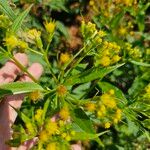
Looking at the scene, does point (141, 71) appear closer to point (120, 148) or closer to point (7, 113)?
point (120, 148)

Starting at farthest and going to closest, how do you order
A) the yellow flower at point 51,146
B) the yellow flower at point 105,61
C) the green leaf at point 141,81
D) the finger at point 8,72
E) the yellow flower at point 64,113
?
the green leaf at point 141,81
the finger at point 8,72
the yellow flower at point 105,61
the yellow flower at point 64,113
the yellow flower at point 51,146

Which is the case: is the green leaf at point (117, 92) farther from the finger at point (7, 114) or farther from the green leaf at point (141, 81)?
the green leaf at point (141, 81)

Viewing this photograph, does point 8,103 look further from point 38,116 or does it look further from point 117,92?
point 117,92

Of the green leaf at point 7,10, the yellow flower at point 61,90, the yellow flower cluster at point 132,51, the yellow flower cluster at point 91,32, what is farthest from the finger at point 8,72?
the yellow flower cluster at point 132,51

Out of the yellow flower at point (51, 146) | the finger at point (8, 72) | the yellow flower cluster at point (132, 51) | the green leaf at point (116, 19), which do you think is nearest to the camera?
the yellow flower at point (51, 146)

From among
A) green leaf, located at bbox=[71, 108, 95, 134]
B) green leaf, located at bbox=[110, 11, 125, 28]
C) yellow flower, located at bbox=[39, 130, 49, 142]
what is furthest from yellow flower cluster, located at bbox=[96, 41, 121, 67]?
green leaf, located at bbox=[110, 11, 125, 28]

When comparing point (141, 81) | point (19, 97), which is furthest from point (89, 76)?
point (141, 81)

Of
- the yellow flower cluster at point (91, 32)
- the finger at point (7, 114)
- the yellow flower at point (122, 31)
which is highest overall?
the yellow flower cluster at point (91, 32)

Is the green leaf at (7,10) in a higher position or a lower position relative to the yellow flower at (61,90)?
higher
